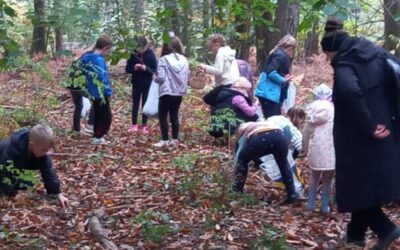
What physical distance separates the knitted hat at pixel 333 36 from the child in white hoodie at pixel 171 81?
4434 millimetres

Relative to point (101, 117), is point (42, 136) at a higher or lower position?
higher

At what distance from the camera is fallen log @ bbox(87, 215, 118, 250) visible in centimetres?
A: 536

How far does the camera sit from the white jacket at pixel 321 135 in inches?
253

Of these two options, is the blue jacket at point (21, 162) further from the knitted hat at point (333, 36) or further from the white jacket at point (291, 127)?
the knitted hat at point (333, 36)

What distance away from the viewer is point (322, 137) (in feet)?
21.2

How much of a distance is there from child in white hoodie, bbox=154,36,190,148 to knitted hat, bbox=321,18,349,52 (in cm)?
443

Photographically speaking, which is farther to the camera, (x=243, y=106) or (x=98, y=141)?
(x=98, y=141)

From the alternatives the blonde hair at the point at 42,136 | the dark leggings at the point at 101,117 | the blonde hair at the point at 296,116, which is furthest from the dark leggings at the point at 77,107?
the blonde hair at the point at 42,136

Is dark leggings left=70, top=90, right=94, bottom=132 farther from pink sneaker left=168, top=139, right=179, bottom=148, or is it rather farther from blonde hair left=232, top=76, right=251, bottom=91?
blonde hair left=232, top=76, right=251, bottom=91

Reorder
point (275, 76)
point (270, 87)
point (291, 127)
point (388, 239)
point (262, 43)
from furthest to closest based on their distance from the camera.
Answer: point (262, 43)
point (270, 87)
point (275, 76)
point (291, 127)
point (388, 239)

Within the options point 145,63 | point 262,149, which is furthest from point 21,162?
point 145,63

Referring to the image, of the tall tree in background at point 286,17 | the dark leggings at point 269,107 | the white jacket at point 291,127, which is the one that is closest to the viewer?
the white jacket at point 291,127

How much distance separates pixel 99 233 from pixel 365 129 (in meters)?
2.45

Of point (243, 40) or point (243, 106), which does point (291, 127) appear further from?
point (243, 40)
